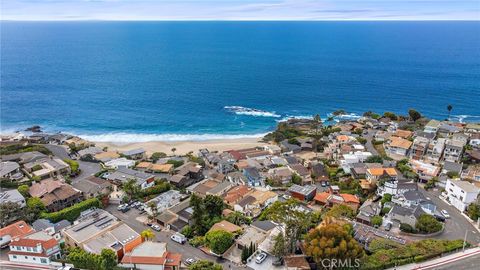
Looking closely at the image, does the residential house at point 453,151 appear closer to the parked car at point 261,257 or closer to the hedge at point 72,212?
the parked car at point 261,257

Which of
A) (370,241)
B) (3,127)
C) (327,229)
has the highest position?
(327,229)

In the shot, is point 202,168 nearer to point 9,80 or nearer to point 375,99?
point 375,99

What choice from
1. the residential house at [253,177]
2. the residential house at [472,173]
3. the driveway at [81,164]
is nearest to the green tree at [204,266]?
the residential house at [253,177]

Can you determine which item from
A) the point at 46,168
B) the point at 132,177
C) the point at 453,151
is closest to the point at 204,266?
the point at 132,177

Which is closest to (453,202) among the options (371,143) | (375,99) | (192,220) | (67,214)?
(371,143)

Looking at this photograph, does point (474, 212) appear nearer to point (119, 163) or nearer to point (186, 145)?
point (119, 163)

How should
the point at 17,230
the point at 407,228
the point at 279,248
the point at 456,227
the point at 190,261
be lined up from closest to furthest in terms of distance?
the point at 279,248, the point at 190,261, the point at 17,230, the point at 407,228, the point at 456,227

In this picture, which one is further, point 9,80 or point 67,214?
point 9,80
